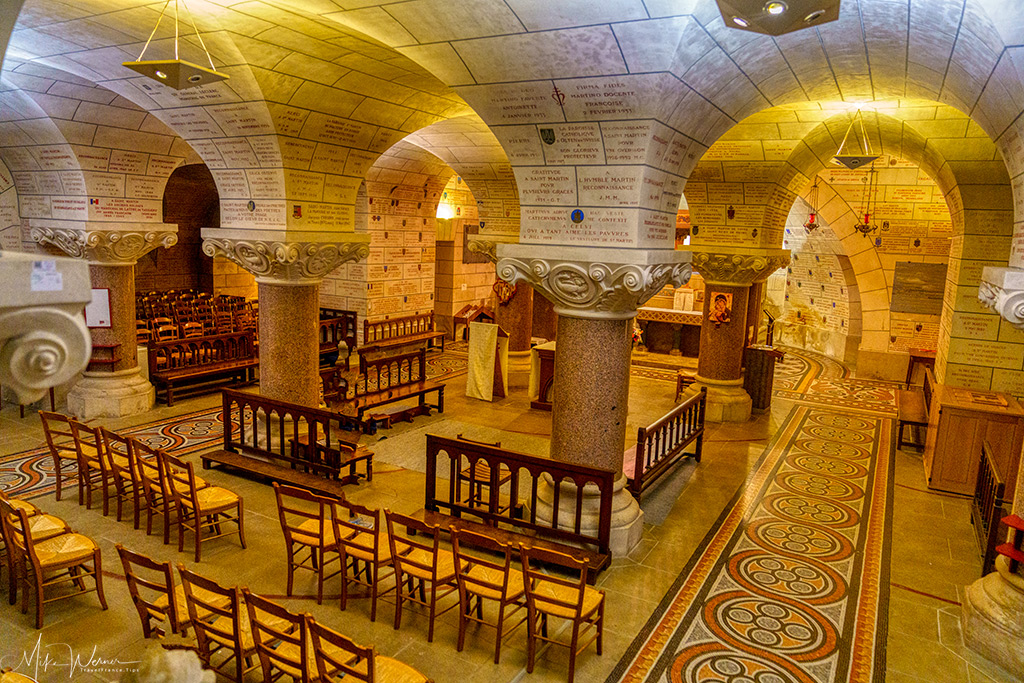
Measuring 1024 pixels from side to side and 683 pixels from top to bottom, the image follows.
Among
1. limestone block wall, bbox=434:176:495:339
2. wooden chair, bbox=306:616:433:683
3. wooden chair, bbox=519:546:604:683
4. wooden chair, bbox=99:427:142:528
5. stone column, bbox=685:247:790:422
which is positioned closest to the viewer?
wooden chair, bbox=306:616:433:683

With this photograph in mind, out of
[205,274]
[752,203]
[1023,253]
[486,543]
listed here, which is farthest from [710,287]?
[205,274]

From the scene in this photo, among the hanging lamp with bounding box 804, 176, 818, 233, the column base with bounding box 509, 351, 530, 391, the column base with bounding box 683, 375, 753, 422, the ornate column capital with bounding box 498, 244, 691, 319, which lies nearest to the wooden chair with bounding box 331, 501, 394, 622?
the ornate column capital with bounding box 498, 244, 691, 319

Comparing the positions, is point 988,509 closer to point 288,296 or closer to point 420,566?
point 420,566

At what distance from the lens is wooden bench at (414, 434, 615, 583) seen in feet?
17.6

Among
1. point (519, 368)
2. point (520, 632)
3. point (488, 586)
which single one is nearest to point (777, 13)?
point (488, 586)

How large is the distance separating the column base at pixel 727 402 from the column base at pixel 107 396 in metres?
8.45

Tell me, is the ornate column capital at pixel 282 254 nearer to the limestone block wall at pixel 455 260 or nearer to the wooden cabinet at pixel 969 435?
the wooden cabinet at pixel 969 435

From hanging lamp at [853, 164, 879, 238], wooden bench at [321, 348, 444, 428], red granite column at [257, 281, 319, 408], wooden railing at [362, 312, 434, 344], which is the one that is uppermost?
hanging lamp at [853, 164, 879, 238]

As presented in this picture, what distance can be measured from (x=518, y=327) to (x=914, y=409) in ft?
22.5

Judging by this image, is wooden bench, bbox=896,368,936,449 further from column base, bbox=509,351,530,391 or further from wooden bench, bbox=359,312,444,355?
wooden bench, bbox=359,312,444,355

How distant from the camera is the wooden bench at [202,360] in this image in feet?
34.5

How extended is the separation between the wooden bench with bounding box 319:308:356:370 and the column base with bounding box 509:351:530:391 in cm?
314

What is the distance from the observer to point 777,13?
3053 millimetres

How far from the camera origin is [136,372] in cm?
1008
